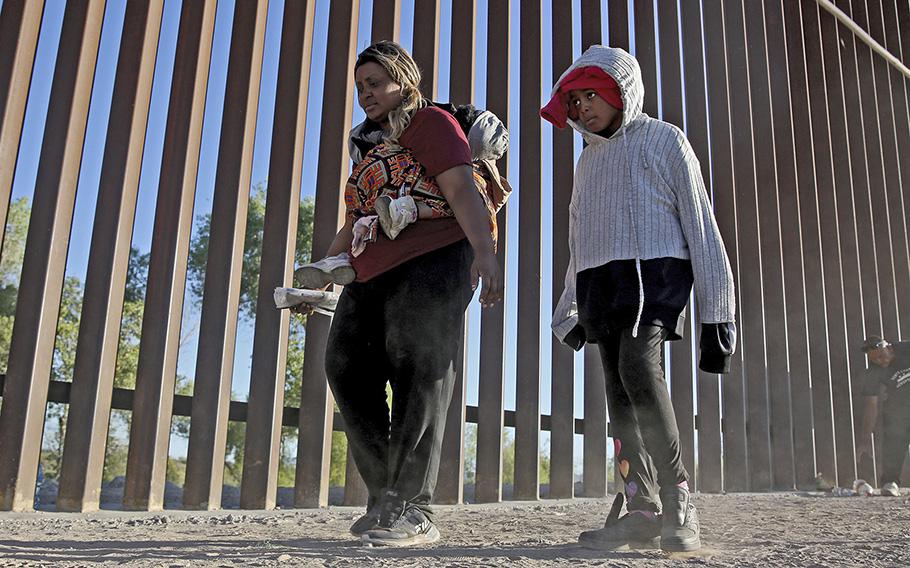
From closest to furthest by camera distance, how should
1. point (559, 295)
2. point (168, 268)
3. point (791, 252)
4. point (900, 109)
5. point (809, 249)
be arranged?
1. point (168, 268)
2. point (559, 295)
3. point (791, 252)
4. point (809, 249)
5. point (900, 109)

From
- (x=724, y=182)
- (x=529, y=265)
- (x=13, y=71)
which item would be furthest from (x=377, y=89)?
(x=724, y=182)

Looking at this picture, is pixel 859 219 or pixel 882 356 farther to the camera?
pixel 859 219

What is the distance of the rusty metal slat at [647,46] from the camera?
5410 millimetres

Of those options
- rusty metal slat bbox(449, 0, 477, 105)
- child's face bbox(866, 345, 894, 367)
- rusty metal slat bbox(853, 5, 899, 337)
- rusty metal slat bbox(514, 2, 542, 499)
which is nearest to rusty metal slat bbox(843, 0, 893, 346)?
rusty metal slat bbox(853, 5, 899, 337)

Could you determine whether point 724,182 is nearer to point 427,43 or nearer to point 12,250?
point 427,43

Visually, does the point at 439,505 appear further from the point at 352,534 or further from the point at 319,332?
the point at 352,534

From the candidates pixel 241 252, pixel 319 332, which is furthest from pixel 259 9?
pixel 319 332

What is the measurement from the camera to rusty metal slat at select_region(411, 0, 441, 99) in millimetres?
3971

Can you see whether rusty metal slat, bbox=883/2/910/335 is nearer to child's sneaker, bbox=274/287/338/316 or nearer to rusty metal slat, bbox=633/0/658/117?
rusty metal slat, bbox=633/0/658/117

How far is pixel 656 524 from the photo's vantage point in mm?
2145

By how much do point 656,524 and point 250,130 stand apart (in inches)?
86.8

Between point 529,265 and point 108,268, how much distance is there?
2078mm

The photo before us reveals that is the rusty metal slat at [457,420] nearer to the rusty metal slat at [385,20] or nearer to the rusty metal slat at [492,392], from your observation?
the rusty metal slat at [492,392]

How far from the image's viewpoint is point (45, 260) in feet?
9.48
